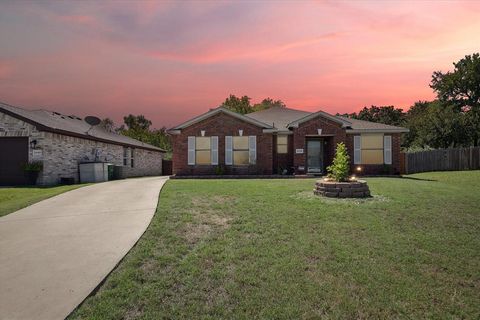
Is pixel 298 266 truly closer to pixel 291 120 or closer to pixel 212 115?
pixel 212 115

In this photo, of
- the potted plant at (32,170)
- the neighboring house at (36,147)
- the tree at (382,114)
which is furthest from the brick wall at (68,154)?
the tree at (382,114)

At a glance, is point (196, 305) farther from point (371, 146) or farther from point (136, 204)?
point (371, 146)

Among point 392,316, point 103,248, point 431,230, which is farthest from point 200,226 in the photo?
point 431,230

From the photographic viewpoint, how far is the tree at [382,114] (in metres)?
57.4

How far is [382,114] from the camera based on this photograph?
5791 cm

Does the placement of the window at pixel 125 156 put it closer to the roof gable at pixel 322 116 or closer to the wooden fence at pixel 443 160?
the roof gable at pixel 322 116

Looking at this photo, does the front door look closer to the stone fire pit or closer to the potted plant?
the stone fire pit

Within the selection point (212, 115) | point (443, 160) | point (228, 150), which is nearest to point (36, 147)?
point (212, 115)

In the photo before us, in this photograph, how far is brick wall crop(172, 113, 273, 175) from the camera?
2017 cm

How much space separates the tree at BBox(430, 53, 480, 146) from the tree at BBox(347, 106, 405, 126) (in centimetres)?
1548

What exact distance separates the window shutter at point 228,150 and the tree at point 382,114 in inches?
1718

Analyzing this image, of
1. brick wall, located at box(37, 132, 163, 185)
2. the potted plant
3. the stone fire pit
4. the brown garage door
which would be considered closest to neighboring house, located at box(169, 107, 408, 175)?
brick wall, located at box(37, 132, 163, 185)

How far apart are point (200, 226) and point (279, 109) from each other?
21440 mm

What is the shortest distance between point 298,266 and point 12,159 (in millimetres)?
17916
